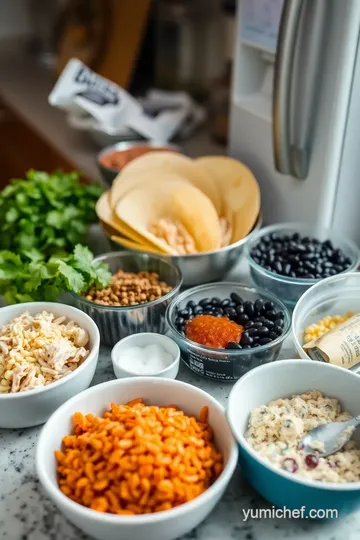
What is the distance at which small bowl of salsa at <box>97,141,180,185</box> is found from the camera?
4.68ft

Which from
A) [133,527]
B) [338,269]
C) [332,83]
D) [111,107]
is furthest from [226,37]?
[133,527]

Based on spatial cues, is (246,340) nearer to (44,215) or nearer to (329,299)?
(329,299)

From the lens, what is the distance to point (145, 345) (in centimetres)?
98

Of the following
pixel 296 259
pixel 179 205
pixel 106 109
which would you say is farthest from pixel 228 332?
pixel 106 109

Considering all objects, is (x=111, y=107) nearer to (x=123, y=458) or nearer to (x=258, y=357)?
(x=258, y=357)

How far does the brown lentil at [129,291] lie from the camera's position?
3.35ft

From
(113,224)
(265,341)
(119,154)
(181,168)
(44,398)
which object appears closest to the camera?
(44,398)

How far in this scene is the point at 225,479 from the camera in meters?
0.69

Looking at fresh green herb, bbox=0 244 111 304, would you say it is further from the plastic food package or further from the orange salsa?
the plastic food package

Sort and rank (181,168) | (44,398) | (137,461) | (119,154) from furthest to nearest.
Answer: (119,154) → (181,168) → (44,398) → (137,461)

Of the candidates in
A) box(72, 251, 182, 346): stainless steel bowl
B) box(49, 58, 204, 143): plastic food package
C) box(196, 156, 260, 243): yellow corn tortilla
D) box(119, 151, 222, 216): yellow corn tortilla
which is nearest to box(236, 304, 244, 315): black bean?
box(72, 251, 182, 346): stainless steel bowl

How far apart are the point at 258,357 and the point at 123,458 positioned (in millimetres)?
295

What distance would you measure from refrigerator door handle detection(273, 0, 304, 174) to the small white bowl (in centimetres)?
44

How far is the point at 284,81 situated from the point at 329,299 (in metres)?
0.39
